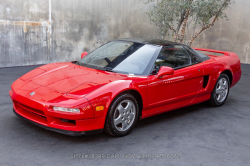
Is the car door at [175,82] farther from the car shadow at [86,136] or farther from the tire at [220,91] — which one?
the tire at [220,91]

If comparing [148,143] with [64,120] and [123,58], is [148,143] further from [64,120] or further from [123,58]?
[123,58]

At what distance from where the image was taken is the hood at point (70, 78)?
11.8 ft

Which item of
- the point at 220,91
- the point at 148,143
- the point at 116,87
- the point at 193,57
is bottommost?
the point at 148,143

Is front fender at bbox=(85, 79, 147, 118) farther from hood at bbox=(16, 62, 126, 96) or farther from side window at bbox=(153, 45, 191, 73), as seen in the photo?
side window at bbox=(153, 45, 191, 73)

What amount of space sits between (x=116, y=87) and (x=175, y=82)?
1206mm

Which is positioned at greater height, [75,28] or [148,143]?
[75,28]

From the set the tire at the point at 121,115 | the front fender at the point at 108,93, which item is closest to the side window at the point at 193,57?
the front fender at the point at 108,93

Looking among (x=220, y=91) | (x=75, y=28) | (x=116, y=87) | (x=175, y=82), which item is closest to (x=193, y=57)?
(x=175, y=82)

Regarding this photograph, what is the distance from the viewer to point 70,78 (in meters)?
3.94

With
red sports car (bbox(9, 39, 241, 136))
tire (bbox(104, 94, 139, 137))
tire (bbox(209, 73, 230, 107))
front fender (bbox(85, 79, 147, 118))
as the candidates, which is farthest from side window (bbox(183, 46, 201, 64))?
tire (bbox(104, 94, 139, 137))

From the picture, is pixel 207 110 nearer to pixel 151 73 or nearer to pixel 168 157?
pixel 151 73

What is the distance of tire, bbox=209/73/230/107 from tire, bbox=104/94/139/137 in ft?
6.98

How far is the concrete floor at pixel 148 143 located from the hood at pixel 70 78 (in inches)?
25.4

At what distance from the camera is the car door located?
4.22m
